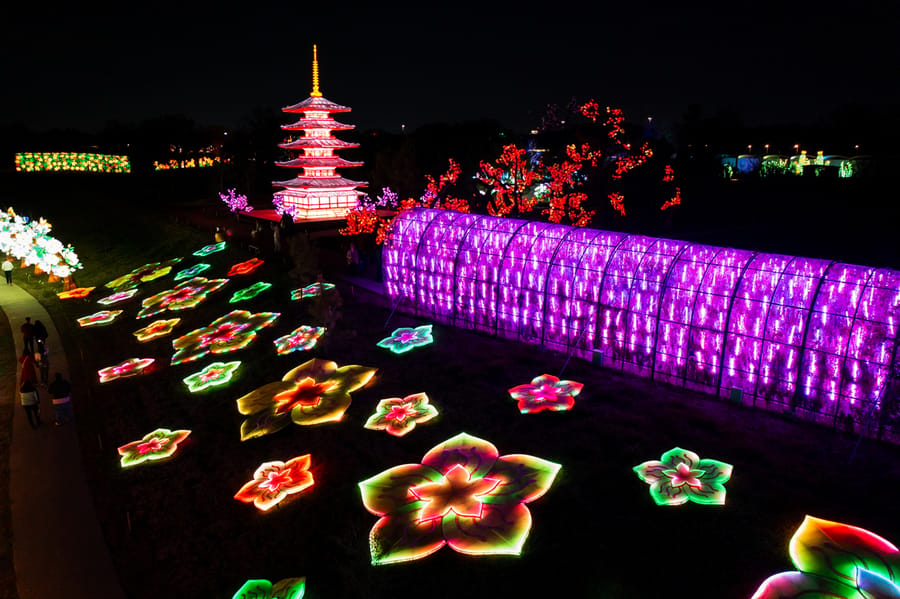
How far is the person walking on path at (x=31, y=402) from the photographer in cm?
1573

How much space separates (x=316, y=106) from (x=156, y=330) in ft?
91.7

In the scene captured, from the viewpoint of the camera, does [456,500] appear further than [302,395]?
No

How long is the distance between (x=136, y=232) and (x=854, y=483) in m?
47.3

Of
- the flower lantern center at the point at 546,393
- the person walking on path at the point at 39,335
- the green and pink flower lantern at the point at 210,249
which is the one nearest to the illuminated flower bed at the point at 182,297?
the green and pink flower lantern at the point at 210,249

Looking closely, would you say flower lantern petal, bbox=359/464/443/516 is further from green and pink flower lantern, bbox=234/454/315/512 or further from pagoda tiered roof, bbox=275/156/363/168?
pagoda tiered roof, bbox=275/156/363/168

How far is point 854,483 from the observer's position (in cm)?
1156

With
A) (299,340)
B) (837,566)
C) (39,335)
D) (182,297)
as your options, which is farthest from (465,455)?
(182,297)

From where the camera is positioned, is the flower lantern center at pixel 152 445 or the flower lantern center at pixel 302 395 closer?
the flower lantern center at pixel 152 445

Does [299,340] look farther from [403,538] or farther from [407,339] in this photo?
[403,538]

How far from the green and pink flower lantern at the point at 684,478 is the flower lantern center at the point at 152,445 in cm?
1264

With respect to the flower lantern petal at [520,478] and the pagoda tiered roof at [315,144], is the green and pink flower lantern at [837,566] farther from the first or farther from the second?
the pagoda tiered roof at [315,144]

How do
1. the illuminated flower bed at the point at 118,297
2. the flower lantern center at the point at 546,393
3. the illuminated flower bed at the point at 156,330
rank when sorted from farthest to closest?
the illuminated flower bed at the point at 118,297, the illuminated flower bed at the point at 156,330, the flower lantern center at the point at 546,393

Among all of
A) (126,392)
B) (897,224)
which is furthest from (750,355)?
(897,224)

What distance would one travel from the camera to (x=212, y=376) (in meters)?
19.1
